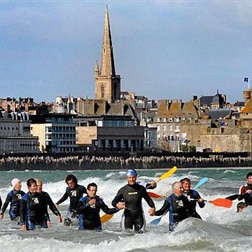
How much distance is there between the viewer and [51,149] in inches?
6088

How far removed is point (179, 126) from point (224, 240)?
491 ft

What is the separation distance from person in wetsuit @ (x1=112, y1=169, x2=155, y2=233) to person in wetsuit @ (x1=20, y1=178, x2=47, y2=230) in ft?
4.35

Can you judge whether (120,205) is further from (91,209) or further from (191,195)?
(191,195)

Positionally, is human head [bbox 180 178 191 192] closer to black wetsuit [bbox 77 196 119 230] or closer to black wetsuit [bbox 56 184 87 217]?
black wetsuit [bbox 77 196 119 230]

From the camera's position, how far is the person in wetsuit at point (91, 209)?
759 inches

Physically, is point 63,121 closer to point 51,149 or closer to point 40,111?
point 51,149

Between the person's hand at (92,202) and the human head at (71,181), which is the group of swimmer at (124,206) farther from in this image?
the human head at (71,181)

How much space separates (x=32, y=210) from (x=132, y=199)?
1.78 metres

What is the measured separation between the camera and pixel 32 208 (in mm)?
19859

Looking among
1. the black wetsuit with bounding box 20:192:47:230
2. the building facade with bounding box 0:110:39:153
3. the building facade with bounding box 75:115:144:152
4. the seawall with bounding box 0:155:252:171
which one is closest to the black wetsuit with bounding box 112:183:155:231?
the black wetsuit with bounding box 20:192:47:230

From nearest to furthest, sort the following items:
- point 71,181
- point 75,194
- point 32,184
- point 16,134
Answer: point 32,184 → point 71,181 → point 75,194 → point 16,134

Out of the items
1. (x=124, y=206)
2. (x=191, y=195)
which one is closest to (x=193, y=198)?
(x=191, y=195)

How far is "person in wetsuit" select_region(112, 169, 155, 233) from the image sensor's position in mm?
19359

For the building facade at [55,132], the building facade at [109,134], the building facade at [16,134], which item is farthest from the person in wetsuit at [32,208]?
the building facade at [109,134]
